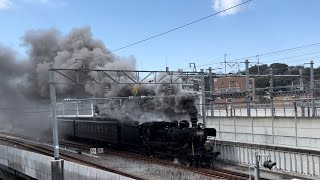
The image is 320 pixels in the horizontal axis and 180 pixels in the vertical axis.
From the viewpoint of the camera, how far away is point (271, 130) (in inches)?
980

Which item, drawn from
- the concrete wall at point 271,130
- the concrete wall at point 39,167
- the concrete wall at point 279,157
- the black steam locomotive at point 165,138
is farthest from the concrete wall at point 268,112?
the concrete wall at point 39,167

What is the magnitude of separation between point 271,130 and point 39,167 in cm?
1417

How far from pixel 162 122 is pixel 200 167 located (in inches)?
157

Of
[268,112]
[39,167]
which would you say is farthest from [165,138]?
[268,112]

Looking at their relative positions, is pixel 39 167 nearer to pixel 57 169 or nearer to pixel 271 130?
pixel 57 169

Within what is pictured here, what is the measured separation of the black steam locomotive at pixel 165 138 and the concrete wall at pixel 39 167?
554 cm

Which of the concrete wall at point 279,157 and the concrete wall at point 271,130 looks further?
the concrete wall at point 271,130

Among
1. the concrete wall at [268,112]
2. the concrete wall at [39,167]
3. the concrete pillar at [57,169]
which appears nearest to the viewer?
the concrete wall at [39,167]

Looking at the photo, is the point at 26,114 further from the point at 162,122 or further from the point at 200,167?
the point at 200,167

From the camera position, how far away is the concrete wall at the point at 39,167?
16087 mm

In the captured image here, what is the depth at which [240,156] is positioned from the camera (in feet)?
70.0

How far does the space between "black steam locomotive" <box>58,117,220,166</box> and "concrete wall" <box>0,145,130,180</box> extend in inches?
218

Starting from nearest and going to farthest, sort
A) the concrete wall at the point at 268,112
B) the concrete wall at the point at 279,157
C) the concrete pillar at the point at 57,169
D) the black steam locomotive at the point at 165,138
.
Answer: the concrete wall at the point at 279,157 < the concrete pillar at the point at 57,169 < the black steam locomotive at the point at 165,138 < the concrete wall at the point at 268,112

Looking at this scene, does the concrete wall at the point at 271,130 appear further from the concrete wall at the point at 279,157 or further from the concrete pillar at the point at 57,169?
the concrete pillar at the point at 57,169
